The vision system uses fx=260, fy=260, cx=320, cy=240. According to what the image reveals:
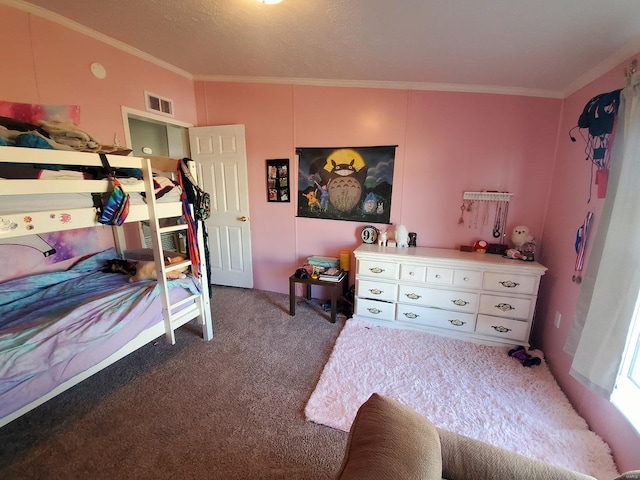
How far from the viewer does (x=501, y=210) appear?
8.48ft

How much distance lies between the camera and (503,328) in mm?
2354

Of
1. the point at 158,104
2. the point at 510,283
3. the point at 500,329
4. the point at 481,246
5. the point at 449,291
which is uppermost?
the point at 158,104

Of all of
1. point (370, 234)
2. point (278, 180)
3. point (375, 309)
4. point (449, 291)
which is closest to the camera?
point (449, 291)

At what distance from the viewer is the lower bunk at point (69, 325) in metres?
1.30

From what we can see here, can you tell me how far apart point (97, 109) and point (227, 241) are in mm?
1852

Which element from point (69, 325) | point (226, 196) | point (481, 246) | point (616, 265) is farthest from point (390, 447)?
point (226, 196)

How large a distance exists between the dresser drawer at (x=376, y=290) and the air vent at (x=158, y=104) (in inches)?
114

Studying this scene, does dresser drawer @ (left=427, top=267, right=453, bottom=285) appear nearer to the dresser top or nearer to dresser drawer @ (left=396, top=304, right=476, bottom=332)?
the dresser top

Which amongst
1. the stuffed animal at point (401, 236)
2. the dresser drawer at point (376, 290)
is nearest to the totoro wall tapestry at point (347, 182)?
the stuffed animal at point (401, 236)

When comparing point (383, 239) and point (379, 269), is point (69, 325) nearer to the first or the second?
point (379, 269)

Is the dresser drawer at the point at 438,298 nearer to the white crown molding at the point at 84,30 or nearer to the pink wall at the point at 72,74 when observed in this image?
the pink wall at the point at 72,74

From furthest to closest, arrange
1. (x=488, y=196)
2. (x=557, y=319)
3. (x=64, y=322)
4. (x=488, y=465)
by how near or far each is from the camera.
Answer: (x=488, y=196)
(x=557, y=319)
(x=64, y=322)
(x=488, y=465)

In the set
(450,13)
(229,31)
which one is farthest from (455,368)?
(229,31)

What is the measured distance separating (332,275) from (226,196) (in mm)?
1767
